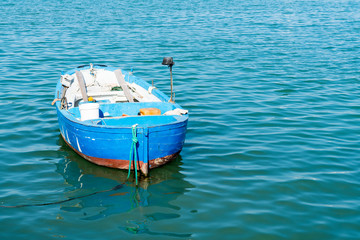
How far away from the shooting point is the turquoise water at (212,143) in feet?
28.1

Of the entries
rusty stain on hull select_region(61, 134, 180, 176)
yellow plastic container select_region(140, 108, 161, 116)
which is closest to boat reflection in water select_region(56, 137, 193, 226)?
rusty stain on hull select_region(61, 134, 180, 176)

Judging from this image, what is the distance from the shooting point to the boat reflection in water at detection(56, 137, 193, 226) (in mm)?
9000

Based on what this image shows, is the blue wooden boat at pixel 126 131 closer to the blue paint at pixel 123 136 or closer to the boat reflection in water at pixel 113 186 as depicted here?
the blue paint at pixel 123 136

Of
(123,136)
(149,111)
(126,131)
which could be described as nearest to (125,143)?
(123,136)

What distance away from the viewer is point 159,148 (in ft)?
33.5

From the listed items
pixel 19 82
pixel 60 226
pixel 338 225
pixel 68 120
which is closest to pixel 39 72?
pixel 19 82

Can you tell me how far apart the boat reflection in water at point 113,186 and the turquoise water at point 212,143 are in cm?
4

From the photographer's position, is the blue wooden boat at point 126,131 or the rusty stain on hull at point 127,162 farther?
the rusty stain on hull at point 127,162

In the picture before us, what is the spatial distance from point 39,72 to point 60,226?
13067 millimetres

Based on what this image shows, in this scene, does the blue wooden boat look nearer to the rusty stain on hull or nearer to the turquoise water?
the rusty stain on hull

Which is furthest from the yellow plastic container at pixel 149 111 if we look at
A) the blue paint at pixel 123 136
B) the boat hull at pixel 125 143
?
the boat hull at pixel 125 143

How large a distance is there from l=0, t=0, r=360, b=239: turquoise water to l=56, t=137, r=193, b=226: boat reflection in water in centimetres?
4

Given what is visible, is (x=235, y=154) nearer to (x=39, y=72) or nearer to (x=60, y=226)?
(x=60, y=226)

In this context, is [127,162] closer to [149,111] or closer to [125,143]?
[125,143]
